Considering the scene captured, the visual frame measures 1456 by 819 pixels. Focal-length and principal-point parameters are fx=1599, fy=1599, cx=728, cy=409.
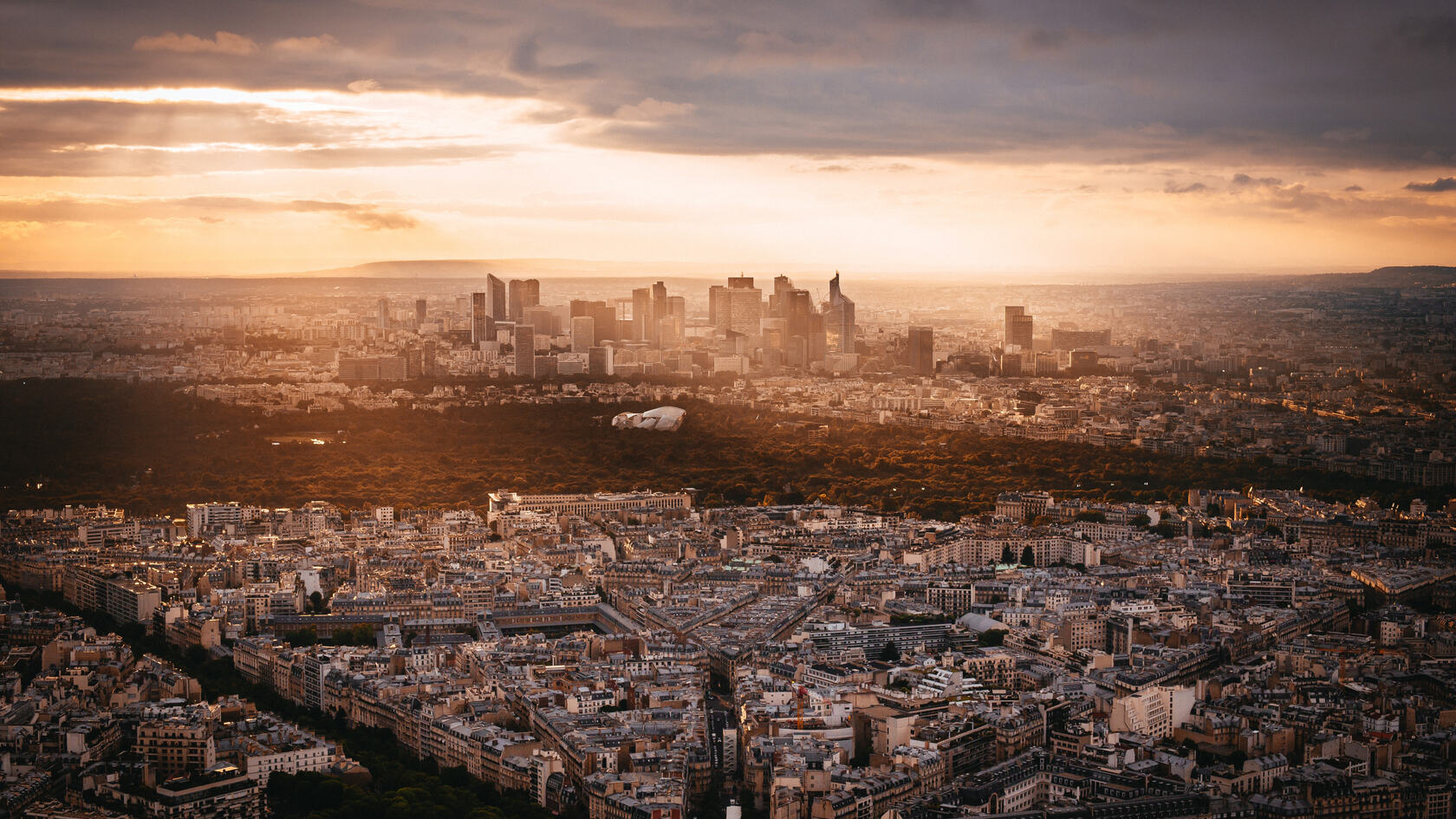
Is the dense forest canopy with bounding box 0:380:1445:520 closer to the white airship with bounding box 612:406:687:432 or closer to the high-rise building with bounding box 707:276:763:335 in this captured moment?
the white airship with bounding box 612:406:687:432

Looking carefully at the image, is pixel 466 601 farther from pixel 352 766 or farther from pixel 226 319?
pixel 226 319

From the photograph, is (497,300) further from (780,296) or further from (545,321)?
(780,296)

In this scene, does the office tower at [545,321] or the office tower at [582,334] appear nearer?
the office tower at [582,334]

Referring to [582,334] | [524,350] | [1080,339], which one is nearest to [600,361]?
[524,350]

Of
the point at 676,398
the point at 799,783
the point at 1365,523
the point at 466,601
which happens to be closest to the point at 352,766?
the point at 799,783

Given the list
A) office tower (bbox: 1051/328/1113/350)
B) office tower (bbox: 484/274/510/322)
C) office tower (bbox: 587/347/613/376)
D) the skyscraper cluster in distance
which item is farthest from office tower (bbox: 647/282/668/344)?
office tower (bbox: 1051/328/1113/350)

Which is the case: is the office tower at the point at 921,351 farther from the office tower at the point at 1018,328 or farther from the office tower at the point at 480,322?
the office tower at the point at 480,322

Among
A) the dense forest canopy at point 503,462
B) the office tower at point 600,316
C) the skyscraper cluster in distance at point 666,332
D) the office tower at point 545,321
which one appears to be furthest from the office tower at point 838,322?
the dense forest canopy at point 503,462
